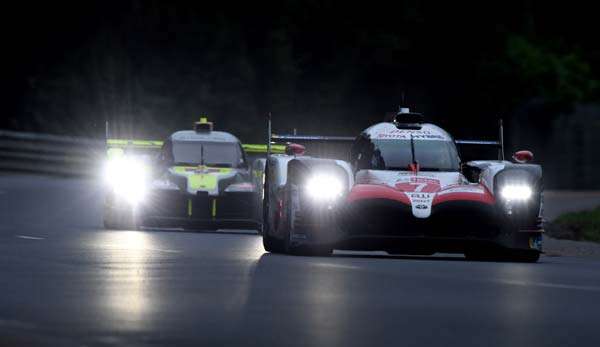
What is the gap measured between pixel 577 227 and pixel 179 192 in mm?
5717

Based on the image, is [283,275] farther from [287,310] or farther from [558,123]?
[558,123]

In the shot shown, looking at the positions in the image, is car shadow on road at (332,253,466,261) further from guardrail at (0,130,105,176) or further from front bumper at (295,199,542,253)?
guardrail at (0,130,105,176)

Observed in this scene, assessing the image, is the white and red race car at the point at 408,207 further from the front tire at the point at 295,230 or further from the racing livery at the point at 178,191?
the racing livery at the point at 178,191

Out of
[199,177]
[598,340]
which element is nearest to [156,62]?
[199,177]

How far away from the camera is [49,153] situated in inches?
1705

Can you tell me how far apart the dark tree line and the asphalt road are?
20709 mm

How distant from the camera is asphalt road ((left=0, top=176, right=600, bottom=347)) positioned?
12.0 metres

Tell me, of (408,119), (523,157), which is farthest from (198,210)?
(523,157)

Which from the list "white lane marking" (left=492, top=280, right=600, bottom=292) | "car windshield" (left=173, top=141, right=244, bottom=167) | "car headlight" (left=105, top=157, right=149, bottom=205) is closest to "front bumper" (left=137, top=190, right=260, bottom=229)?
"car headlight" (left=105, top=157, right=149, bottom=205)

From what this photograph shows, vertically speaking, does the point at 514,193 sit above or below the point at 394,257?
above

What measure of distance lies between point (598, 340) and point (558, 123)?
29.5m

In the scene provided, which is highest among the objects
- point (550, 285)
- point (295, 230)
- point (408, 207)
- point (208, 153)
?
point (208, 153)

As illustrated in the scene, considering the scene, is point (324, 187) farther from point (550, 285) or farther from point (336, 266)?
point (550, 285)

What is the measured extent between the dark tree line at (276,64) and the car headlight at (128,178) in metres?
16.0
